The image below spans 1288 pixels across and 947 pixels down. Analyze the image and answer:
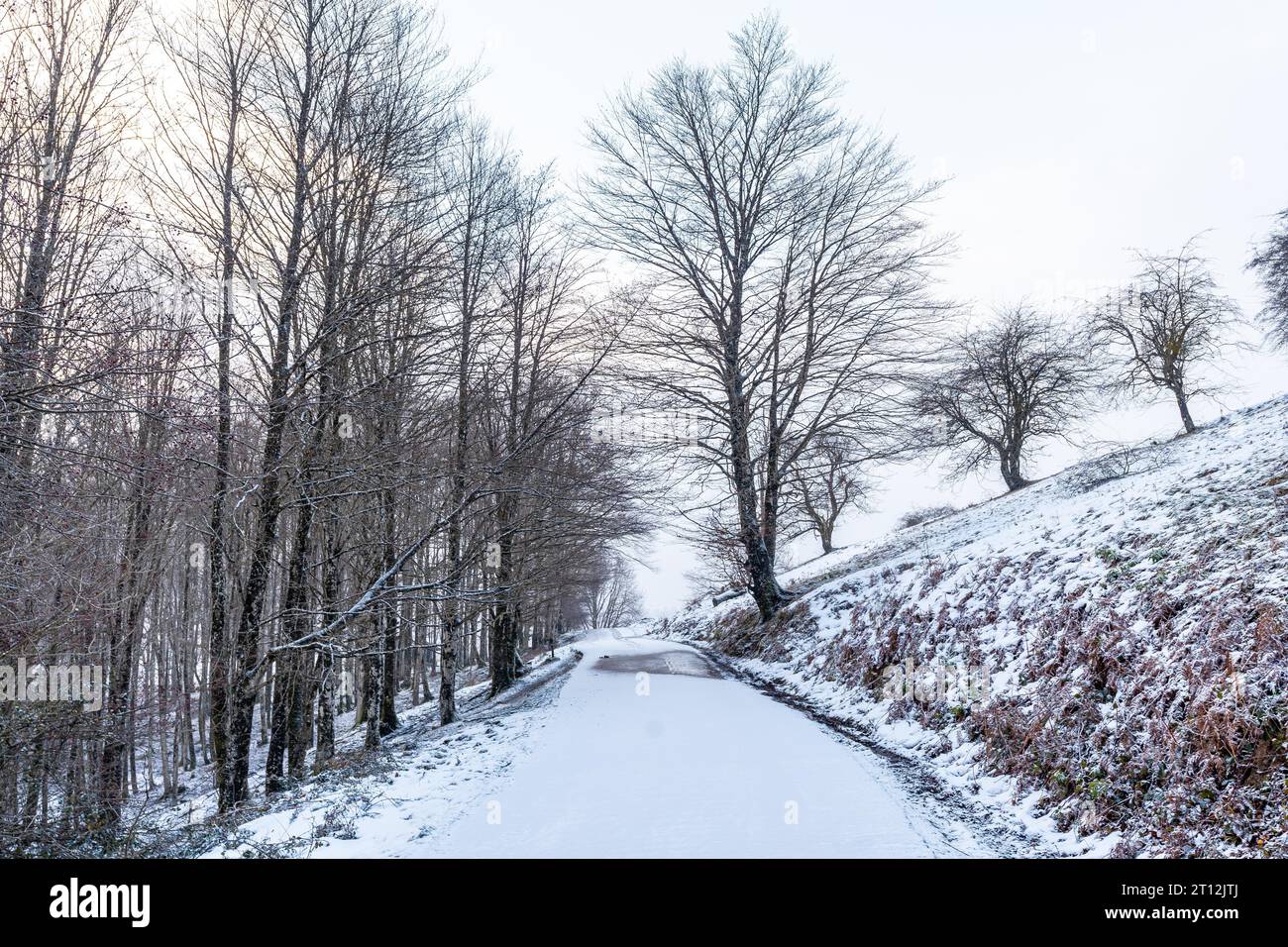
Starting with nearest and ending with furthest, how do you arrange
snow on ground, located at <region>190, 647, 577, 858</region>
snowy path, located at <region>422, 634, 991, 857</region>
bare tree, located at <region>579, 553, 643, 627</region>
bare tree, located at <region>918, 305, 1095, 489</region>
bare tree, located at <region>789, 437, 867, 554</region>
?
snowy path, located at <region>422, 634, 991, 857</region> → snow on ground, located at <region>190, 647, 577, 858</region> → bare tree, located at <region>789, 437, 867, 554</region> → bare tree, located at <region>918, 305, 1095, 489</region> → bare tree, located at <region>579, 553, 643, 627</region>

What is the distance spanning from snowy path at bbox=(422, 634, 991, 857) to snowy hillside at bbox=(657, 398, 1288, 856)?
102 centimetres

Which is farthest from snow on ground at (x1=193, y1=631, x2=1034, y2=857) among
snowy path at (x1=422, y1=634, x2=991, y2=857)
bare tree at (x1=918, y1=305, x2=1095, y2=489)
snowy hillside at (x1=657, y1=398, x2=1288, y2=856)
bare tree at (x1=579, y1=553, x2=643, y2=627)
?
bare tree at (x1=579, y1=553, x2=643, y2=627)

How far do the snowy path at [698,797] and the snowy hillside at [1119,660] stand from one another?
1025 mm

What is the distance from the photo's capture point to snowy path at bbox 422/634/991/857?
4242 mm

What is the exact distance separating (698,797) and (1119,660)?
Answer: 4098 millimetres

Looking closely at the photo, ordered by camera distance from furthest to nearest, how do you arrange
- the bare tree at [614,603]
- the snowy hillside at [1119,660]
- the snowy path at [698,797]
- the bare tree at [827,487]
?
the bare tree at [614,603] < the bare tree at [827,487] < the snowy path at [698,797] < the snowy hillside at [1119,660]

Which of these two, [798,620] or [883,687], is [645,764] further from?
[798,620]

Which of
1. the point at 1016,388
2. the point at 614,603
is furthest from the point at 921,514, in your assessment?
the point at 614,603

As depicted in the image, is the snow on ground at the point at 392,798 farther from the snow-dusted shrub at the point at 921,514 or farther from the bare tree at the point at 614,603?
the bare tree at the point at 614,603

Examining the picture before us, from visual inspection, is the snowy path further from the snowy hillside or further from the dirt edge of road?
the snowy hillside

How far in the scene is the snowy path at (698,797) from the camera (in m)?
4.24

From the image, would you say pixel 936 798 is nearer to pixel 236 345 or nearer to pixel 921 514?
pixel 236 345

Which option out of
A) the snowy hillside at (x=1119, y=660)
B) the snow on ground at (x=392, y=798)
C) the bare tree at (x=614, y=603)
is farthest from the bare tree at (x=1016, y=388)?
the bare tree at (x=614, y=603)
